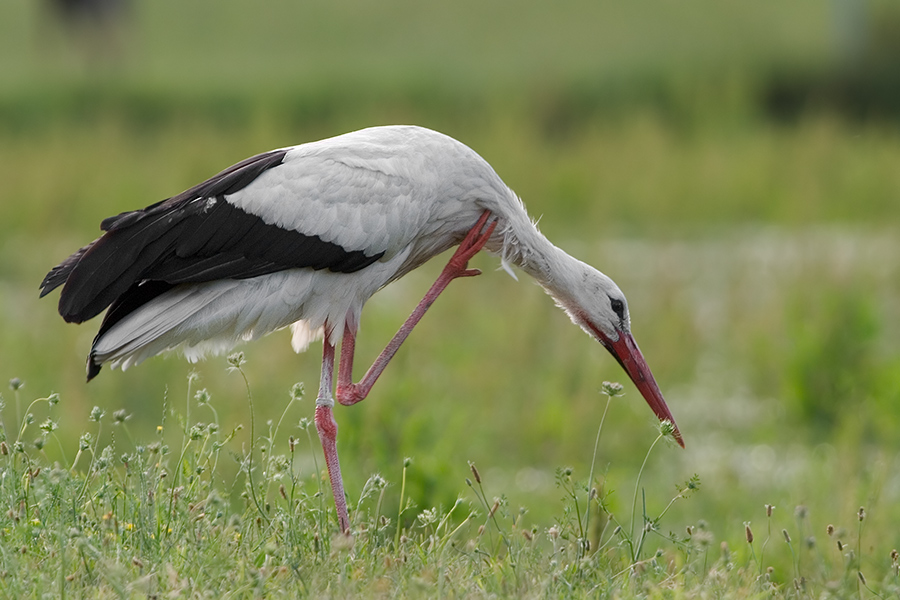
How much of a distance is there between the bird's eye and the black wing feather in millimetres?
881

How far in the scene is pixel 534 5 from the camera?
88.3 feet

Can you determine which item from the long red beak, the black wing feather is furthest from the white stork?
the long red beak

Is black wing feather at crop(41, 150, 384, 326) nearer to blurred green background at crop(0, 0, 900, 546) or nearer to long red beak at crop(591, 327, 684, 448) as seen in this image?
blurred green background at crop(0, 0, 900, 546)

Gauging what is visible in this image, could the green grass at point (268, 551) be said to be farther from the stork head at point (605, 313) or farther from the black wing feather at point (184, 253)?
the stork head at point (605, 313)

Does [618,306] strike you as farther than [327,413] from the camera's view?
Yes

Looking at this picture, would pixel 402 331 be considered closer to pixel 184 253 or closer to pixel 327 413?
pixel 327 413

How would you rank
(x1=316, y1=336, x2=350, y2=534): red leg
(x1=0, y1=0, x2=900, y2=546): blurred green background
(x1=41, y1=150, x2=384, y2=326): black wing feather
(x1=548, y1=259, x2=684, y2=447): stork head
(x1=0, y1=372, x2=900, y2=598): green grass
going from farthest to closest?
(x1=0, y1=0, x2=900, y2=546): blurred green background → (x1=548, y1=259, x2=684, y2=447): stork head → (x1=316, y1=336, x2=350, y2=534): red leg → (x1=41, y1=150, x2=384, y2=326): black wing feather → (x1=0, y1=372, x2=900, y2=598): green grass

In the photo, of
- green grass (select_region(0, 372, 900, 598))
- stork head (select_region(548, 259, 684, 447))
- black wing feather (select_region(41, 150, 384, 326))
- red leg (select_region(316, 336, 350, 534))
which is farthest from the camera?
stork head (select_region(548, 259, 684, 447))

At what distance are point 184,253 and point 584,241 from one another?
615 cm

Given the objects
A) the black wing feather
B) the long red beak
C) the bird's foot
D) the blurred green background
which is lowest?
the blurred green background

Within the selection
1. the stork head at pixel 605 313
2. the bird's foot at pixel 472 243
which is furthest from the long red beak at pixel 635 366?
the bird's foot at pixel 472 243

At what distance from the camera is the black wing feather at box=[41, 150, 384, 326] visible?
13.1ft

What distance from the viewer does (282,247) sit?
4.17 meters

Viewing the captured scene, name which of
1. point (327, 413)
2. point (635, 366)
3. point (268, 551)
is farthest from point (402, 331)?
point (268, 551)
